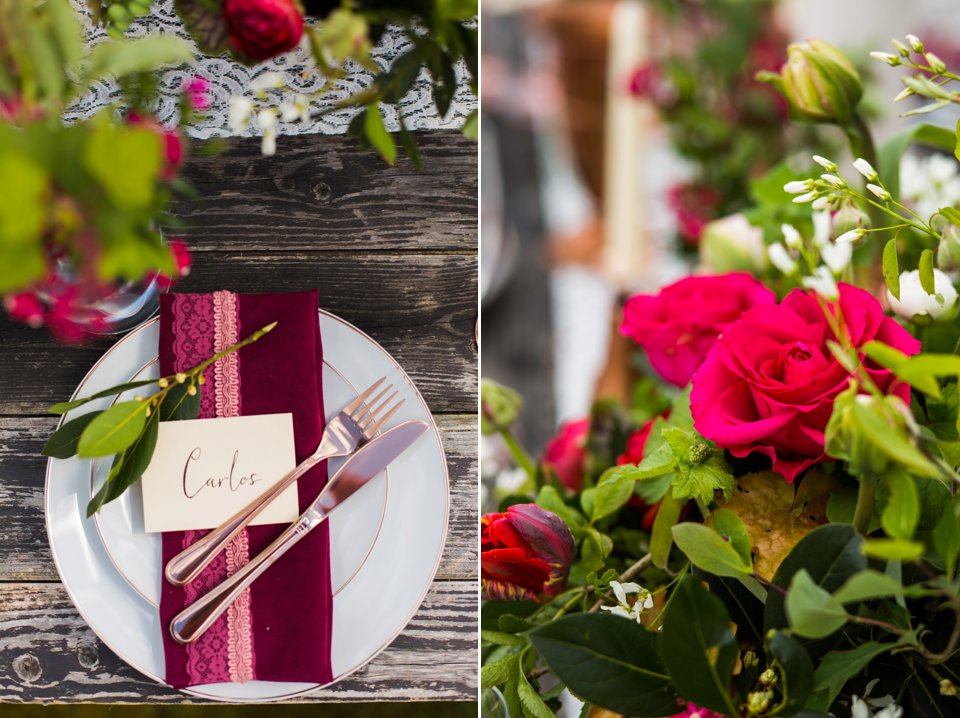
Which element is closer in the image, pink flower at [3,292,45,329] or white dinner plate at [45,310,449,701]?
pink flower at [3,292,45,329]

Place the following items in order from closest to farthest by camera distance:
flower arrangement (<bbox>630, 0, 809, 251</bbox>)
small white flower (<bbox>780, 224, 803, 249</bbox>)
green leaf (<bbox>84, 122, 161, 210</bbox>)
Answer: green leaf (<bbox>84, 122, 161, 210</bbox>)
small white flower (<bbox>780, 224, 803, 249</bbox>)
flower arrangement (<bbox>630, 0, 809, 251</bbox>)

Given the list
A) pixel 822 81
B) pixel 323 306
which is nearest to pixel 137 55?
pixel 323 306

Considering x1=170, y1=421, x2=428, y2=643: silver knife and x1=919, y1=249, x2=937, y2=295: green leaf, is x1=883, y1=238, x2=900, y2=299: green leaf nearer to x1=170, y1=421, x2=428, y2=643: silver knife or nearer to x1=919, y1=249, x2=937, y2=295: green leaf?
x1=919, y1=249, x2=937, y2=295: green leaf

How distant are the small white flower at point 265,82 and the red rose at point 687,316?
24 cm

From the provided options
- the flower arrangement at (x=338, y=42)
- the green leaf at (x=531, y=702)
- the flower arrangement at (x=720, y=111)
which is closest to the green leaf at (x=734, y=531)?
the green leaf at (x=531, y=702)

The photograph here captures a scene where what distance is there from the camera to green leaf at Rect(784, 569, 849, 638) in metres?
0.25

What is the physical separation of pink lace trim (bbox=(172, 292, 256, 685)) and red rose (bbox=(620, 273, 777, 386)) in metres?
0.25

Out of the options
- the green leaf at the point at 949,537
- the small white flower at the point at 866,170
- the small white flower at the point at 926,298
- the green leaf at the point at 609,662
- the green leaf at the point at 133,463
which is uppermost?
the small white flower at the point at 866,170

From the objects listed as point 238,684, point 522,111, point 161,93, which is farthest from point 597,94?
point 238,684

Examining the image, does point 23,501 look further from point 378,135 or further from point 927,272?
point 927,272

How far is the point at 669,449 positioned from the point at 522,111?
1838 millimetres

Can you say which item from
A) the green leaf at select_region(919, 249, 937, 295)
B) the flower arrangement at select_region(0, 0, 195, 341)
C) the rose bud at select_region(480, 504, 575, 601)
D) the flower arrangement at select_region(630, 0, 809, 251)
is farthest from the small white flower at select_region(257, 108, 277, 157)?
the flower arrangement at select_region(630, 0, 809, 251)

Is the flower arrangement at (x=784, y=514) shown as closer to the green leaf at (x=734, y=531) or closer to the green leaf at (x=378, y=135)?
the green leaf at (x=734, y=531)

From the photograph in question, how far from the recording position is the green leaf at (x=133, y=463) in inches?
13.9
